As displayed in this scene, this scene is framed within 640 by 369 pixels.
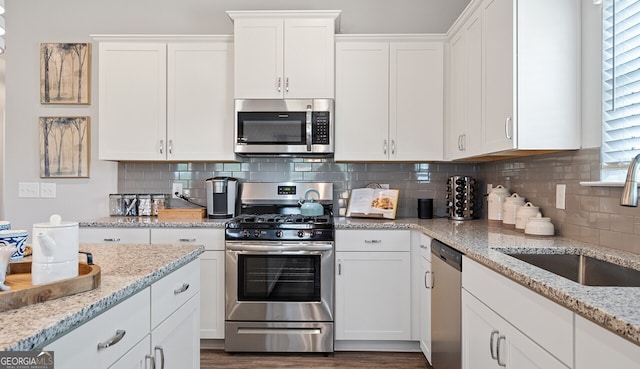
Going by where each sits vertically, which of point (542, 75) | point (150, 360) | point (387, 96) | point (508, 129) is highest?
point (387, 96)

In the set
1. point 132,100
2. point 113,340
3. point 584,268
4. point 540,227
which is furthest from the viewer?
point 132,100

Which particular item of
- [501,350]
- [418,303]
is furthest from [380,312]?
[501,350]

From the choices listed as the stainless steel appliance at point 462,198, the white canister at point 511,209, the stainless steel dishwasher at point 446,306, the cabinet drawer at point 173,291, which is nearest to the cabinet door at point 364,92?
the stainless steel appliance at point 462,198

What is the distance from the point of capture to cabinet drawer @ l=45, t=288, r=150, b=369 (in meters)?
0.88

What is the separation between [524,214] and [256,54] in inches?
81.6

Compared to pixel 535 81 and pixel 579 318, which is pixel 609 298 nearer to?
pixel 579 318

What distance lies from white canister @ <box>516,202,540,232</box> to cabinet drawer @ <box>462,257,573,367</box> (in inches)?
29.0

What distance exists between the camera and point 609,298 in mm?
1050

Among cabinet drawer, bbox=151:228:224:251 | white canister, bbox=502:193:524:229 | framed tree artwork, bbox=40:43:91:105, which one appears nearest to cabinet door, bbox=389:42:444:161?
white canister, bbox=502:193:524:229

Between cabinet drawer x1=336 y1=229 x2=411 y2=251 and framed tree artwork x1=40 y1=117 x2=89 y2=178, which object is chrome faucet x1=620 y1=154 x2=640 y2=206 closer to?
cabinet drawer x1=336 y1=229 x2=411 y2=251

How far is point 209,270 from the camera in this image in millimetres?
2891

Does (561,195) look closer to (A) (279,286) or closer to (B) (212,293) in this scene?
(A) (279,286)

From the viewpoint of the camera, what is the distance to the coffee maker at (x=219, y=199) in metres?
3.22

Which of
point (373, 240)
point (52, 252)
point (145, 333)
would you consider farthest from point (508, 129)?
point (52, 252)
